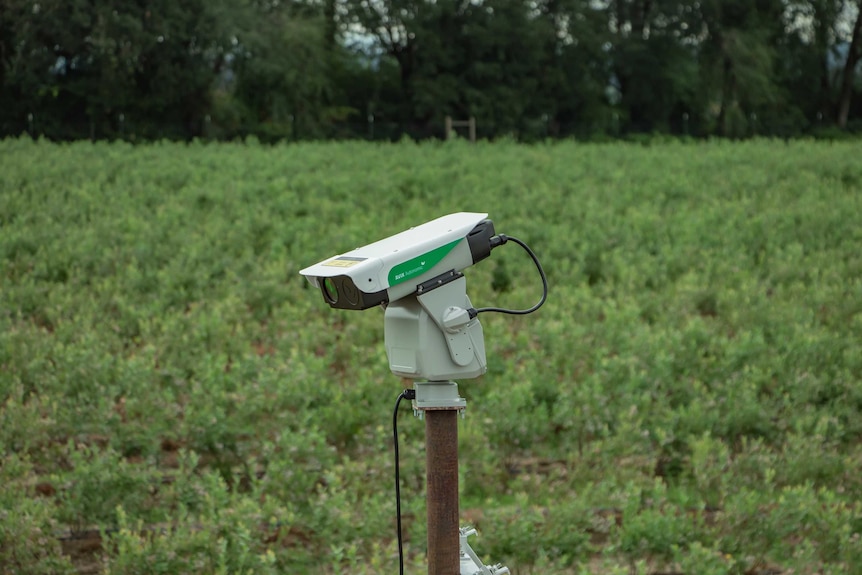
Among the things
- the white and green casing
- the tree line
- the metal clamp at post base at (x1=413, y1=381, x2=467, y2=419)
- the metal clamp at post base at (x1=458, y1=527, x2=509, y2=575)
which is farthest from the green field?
the tree line

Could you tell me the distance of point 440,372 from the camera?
2.74 m

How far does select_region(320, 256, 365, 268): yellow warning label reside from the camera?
2616 mm

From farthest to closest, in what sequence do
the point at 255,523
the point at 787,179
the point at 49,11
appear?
the point at 49,11, the point at 787,179, the point at 255,523

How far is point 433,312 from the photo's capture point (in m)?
2.72

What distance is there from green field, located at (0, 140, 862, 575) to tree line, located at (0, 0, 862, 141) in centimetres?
1934

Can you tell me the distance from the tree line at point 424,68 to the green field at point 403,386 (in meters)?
19.3

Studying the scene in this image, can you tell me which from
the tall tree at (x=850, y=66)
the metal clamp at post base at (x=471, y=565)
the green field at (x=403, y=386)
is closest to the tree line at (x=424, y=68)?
the tall tree at (x=850, y=66)

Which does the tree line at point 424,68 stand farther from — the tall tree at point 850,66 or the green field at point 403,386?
the green field at point 403,386

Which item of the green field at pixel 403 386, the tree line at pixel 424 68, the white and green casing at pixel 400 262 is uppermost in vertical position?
the tree line at pixel 424 68

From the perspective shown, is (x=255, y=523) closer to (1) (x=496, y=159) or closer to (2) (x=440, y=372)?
(2) (x=440, y=372)

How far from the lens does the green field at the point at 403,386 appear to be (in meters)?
5.26

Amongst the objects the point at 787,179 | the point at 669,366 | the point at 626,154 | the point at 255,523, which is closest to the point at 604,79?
the point at 626,154

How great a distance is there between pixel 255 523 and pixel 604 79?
41.3m

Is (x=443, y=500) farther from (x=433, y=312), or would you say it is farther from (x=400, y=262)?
(x=400, y=262)
